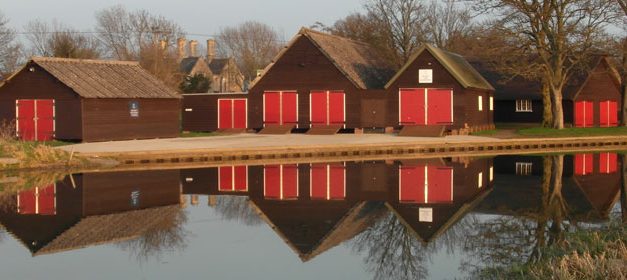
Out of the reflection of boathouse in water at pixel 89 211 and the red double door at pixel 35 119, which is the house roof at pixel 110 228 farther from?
the red double door at pixel 35 119

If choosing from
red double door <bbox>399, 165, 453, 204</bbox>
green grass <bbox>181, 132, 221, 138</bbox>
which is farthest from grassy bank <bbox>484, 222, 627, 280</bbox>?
green grass <bbox>181, 132, 221, 138</bbox>

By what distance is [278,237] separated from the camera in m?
14.2

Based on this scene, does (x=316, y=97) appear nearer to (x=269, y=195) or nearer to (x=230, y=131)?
(x=230, y=131)

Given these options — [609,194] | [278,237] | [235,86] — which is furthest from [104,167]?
[235,86]

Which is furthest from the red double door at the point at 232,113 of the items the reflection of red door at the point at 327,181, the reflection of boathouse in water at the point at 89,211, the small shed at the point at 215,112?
the reflection of boathouse in water at the point at 89,211

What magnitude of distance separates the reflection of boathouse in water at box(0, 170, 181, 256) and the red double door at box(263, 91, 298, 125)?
20.6 meters

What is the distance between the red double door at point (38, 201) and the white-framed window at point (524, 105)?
3576cm

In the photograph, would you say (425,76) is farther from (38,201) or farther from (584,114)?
(38,201)

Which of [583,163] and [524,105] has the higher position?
[524,105]

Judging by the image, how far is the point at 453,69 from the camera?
41.9 meters

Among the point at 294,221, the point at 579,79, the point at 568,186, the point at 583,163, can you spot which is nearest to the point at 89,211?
the point at 294,221

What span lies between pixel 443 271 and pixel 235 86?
73471mm

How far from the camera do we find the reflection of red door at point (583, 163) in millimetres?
25578

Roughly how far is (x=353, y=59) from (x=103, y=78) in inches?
577
